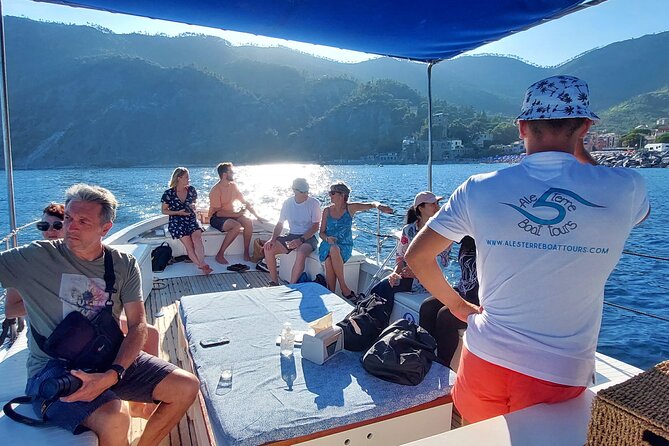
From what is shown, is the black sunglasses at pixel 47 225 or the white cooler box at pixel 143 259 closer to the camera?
the black sunglasses at pixel 47 225

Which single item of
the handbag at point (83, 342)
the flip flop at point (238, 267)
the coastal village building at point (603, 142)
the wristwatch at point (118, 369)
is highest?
the coastal village building at point (603, 142)

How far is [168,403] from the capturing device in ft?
5.30

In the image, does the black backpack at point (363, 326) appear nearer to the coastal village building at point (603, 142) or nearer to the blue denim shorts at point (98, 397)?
the blue denim shorts at point (98, 397)

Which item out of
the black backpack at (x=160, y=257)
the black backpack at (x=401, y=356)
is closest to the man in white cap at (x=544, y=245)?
the black backpack at (x=401, y=356)

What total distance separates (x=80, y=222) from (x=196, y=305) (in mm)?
1168

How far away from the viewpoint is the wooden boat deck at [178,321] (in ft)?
6.02

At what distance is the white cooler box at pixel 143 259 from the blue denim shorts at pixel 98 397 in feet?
6.38

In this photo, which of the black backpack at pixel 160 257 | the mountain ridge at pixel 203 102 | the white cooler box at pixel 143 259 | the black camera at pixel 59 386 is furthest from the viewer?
the mountain ridge at pixel 203 102

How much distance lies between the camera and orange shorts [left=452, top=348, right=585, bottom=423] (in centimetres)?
94

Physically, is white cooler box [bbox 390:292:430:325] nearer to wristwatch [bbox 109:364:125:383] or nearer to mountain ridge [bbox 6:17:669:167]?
wristwatch [bbox 109:364:125:383]

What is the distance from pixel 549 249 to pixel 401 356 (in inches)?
39.4

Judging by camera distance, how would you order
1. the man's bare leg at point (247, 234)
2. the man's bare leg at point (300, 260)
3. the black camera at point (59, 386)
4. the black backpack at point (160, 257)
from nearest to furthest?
the black camera at point (59, 386) → the man's bare leg at point (300, 260) → the black backpack at point (160, 257) → the man's bare leg at point (247, 234)

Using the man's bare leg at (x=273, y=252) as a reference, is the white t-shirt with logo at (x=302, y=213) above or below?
above

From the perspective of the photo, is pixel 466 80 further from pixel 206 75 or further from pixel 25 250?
pixel 25 250
